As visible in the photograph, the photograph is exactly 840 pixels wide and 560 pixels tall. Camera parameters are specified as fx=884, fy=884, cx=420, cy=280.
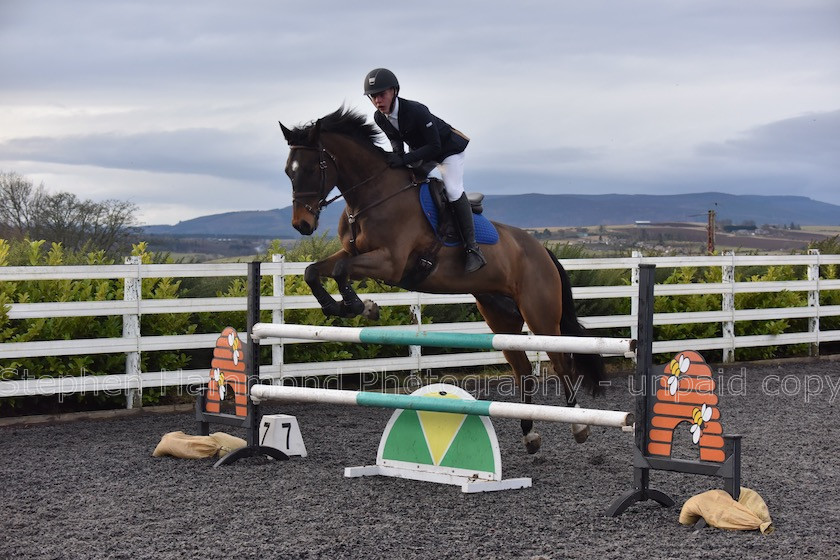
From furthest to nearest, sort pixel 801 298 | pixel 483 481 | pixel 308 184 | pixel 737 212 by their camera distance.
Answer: pixel 737 212
pixel 801 298
pixel 308 184
pixel 483 481

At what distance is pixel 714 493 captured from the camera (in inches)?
160

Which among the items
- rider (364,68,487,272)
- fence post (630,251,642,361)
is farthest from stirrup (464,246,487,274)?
fence post (630,251,642,361)

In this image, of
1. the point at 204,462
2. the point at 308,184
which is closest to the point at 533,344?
the point at 308,184

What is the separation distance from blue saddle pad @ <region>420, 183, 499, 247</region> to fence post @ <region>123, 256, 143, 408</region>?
315 centimetres

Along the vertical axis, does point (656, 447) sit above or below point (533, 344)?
below

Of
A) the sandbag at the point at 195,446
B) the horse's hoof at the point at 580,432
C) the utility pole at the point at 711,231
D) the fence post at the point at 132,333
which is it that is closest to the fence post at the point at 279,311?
the fence post at the point at 132,333

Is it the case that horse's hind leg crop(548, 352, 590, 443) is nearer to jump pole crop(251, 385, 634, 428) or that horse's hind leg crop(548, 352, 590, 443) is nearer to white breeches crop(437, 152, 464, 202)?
jump pole crop(251, 385, 634, 428)

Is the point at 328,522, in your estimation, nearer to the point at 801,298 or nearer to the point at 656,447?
the point at 656,447

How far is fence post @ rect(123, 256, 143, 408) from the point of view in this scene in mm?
7363

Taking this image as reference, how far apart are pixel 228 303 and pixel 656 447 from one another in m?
4.60

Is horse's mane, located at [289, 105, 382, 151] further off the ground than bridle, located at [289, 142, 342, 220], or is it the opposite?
horse's mane, located at [289, 105, 382, 151]

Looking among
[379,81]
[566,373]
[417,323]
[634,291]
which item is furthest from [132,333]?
[634,291]

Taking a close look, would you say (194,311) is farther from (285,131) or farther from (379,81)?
(379,81)

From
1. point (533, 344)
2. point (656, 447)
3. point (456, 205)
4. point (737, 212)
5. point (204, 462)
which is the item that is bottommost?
point (204, 462)
